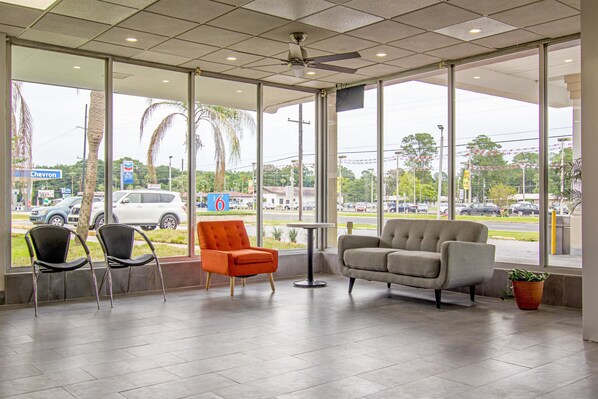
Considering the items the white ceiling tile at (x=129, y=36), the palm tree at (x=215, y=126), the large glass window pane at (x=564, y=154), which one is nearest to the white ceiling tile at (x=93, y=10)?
the white ceiling tile at (x=129, y=36)

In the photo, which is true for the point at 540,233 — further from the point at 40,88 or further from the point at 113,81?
the point at 40,88

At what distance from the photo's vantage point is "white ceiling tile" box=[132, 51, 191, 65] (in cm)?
708

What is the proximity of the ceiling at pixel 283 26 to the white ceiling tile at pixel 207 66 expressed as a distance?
58 mm

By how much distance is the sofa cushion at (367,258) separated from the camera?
21.7 feet

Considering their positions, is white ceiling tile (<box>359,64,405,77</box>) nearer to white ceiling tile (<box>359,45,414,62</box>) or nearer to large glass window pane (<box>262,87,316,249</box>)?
white ceiling tile (<box>359,45,414,62</box>)

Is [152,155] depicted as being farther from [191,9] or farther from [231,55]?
[191,9]

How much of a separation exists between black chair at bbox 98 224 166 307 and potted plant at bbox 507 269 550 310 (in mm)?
3922

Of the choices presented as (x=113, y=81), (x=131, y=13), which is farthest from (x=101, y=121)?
(x=131, y=13)

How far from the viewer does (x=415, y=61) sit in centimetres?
743

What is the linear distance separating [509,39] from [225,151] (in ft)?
13.4

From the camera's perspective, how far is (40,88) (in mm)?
6758

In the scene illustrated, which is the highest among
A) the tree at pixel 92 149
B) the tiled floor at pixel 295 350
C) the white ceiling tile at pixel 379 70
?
the white ceiling tile at pixel 379 70

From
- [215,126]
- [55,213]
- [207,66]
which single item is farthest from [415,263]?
[55,213]

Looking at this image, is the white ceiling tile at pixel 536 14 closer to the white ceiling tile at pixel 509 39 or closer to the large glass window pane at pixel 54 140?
the white ceiling tile at pixel 509 39
